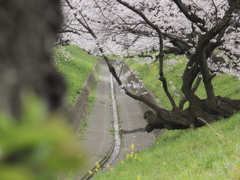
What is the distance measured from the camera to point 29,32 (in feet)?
2.74

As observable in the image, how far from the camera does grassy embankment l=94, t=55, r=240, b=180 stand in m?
4.02

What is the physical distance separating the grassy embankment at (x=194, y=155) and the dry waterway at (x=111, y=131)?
4.81ft

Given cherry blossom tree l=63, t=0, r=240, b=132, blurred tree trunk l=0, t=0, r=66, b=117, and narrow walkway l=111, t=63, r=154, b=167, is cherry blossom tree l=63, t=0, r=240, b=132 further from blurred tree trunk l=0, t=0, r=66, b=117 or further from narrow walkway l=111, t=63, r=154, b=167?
blurred tree trunk l=0, t=0, r=66, b=117

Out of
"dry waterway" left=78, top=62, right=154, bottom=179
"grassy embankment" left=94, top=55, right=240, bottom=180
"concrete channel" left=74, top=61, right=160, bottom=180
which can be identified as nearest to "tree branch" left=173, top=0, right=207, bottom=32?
"grassy embankment" left=94, top=55, right=240, bottom=180

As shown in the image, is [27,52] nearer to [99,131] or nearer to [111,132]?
[111,132]

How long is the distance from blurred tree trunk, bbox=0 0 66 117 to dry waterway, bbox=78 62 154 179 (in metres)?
8.37

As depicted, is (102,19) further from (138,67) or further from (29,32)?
(138,67)

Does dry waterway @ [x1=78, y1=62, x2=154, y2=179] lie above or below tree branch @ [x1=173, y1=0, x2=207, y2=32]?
below

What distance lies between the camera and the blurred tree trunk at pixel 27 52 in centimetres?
77

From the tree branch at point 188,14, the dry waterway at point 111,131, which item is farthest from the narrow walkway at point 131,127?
the tree branch at point 188,14

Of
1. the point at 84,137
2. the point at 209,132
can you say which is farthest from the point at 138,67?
the point at 209,132

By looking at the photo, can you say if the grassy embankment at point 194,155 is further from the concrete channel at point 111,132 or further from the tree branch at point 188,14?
the tree branch at point 188,14

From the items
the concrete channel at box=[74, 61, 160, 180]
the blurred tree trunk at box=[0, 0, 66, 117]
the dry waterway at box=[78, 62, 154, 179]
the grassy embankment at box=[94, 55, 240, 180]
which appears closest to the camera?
the blurred tree trunk at box=[0, 0, 66, 117]

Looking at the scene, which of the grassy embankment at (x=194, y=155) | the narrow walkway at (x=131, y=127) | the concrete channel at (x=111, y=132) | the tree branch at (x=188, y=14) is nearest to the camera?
the grassy embankment at (x=194, y=155)
